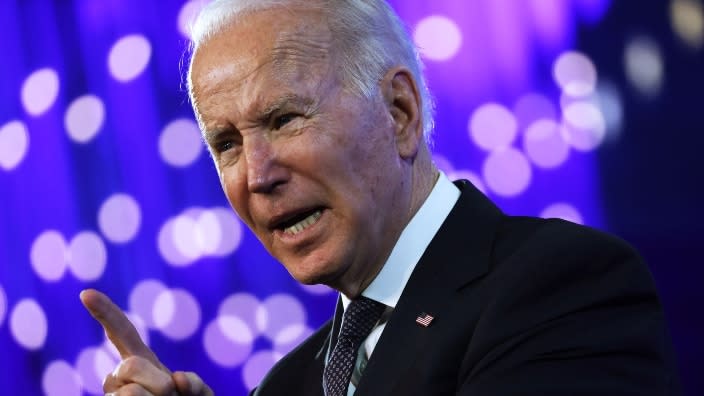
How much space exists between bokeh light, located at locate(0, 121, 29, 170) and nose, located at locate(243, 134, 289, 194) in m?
1.93

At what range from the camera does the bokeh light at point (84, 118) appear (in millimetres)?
2998

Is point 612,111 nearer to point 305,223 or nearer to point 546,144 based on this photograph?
point 546,144

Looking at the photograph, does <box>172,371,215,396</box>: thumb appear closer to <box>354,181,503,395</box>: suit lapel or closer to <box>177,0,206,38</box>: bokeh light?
<box>354,181,503,395</box>: suit lapel

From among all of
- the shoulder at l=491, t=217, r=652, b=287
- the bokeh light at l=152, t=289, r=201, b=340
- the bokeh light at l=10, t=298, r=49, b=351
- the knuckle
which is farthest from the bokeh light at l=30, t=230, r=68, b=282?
the shoulder at l=491, t=217, r=652, b=287

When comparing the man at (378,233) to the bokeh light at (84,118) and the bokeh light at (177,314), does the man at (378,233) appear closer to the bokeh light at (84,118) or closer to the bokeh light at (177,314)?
the bokeh light at (177,314)

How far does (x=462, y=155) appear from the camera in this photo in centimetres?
Answer: 244

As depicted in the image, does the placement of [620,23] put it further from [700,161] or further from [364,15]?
[364,15]

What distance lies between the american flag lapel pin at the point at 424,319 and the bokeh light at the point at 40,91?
209 cm

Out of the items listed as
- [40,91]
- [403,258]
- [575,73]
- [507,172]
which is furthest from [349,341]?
[40,91]

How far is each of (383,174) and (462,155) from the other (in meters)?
1.01

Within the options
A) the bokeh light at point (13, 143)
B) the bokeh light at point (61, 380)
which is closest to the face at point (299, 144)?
the bokeh light at point (61, 380)

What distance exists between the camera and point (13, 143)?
311 cm

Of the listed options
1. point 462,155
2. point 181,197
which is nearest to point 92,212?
point 181,197

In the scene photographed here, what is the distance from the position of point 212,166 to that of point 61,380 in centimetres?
86
